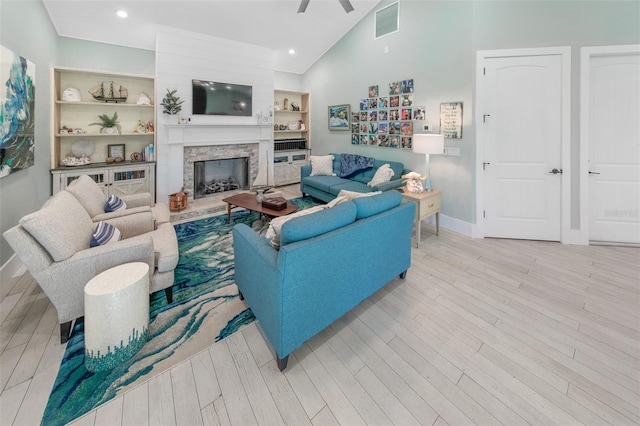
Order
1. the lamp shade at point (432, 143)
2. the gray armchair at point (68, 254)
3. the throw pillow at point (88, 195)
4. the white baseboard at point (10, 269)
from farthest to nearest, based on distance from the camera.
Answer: the lamp shade at point (432, 143) < the throw pillow at point (88, 195) < the white baseboard at point (10, 269) < the gray armchair at point (68, 254)

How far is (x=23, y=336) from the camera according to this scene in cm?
199

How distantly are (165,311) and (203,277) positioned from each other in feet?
1.85

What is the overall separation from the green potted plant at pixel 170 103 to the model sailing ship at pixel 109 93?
64cm

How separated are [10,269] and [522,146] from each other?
5.82 meters

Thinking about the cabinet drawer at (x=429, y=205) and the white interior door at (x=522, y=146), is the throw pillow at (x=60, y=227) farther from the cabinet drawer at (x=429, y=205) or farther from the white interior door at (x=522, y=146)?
the white interior door at (x=522, y=146)

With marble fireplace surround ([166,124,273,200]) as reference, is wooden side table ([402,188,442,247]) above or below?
below

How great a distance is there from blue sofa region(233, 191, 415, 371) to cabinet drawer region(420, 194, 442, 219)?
1.23 meters

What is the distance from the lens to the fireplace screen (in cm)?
566

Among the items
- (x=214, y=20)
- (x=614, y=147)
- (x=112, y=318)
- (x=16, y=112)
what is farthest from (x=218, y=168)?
(x=614, y=147)

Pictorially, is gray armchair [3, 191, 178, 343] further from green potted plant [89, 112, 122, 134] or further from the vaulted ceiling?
the vaulted ceiling

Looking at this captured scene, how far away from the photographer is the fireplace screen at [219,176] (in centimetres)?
566

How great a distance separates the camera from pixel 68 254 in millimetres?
1907

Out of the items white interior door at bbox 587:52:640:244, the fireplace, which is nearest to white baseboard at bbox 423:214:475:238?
white interior door at bbox 587:52:640:244

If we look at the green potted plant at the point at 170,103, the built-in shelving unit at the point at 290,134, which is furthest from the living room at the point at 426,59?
the built-in shelving unit at the point at 290,134
